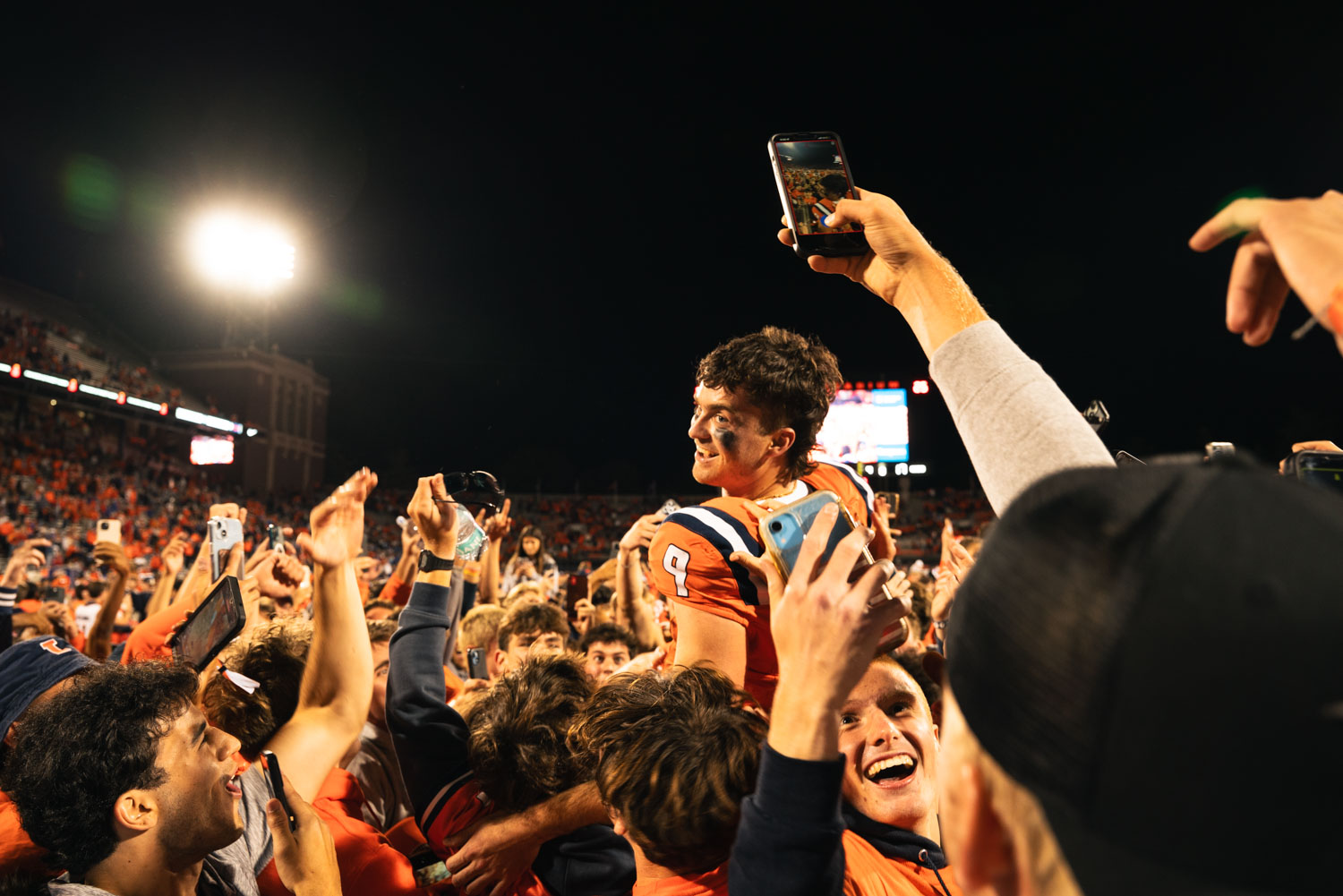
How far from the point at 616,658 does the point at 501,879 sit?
9.00 feet

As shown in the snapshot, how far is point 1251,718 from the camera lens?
50 cm

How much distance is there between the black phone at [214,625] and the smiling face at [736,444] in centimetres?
156

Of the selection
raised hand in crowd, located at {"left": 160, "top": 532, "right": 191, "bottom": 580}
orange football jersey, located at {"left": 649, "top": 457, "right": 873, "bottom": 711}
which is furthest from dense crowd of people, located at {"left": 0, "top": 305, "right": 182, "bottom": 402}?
orange football jersey, located at {"left": 649, "top": 457, "right": 873, "bottom": 711}

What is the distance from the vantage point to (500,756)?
242 centimetres

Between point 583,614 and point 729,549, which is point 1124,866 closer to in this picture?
point 729,549

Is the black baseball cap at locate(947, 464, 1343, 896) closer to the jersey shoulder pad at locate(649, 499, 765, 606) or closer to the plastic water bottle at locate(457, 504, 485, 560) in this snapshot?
the jersey shoulder pad at locate(649, 499, 765, 606)

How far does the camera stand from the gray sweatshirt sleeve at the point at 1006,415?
112cm

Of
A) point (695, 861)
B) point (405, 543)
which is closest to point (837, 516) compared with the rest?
point (695, 861)

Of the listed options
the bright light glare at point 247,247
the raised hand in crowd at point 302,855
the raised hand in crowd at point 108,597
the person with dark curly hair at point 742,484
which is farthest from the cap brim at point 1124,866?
the bright light glare at point 247,247

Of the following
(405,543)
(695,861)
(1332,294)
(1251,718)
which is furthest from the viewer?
(405,543)

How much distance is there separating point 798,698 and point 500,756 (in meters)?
1.64

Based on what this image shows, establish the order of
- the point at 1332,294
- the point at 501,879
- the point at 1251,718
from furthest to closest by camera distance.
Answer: the point at 501,879
the point at 1332,294
the point at 1251,718

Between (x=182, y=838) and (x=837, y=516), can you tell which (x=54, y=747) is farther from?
(x=837, y=516)

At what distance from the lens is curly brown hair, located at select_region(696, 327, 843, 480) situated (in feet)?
8.32
